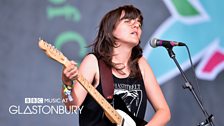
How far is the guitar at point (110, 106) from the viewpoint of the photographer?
5.45ft

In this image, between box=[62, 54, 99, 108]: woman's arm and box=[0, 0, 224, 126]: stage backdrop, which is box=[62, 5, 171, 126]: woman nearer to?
box=[62, 54, 99, 108]: woman's arm

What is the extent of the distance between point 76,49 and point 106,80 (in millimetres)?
885

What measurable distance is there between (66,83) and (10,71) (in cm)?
103

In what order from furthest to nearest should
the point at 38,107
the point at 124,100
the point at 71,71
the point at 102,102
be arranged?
the point at 38,107 < the point at 124,100 < the point at 102,102 < the point at 71,71

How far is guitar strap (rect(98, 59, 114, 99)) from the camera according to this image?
1840 mm

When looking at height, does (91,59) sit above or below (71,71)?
above

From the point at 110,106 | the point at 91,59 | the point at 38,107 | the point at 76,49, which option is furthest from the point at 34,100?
the point at 110,106

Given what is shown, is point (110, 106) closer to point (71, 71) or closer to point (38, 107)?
point (71, 71)

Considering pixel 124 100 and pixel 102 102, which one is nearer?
pixel 102 102

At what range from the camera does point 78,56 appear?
271 centimetres

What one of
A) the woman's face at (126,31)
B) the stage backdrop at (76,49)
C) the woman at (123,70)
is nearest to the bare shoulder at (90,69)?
the woman at (123,70)

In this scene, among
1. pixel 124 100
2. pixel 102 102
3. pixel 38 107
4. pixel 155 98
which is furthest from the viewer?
pixel 38 107

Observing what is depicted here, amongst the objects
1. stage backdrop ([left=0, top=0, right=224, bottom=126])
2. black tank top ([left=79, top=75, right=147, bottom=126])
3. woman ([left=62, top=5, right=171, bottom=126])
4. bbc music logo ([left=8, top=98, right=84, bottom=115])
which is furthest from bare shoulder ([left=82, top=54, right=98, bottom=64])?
bbc music logo ([left=8, top=98, right=84, bottom=115])

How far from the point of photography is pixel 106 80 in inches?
73.1
